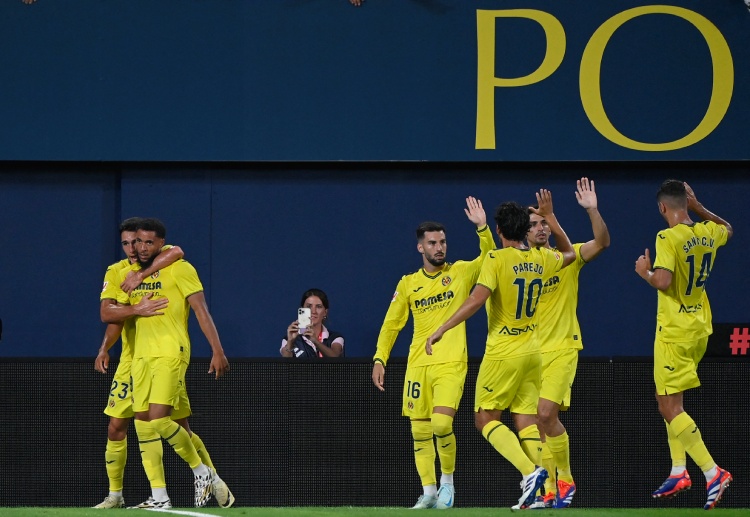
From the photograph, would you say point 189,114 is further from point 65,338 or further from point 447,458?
point 447,458

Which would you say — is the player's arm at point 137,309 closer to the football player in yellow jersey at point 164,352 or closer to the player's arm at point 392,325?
the football player in yellow jersey at point 164,352

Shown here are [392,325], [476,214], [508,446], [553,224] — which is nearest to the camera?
[508,446]

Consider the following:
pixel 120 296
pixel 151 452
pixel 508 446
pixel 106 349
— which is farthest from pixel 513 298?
pixel 106 349

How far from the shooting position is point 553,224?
28.8 feet

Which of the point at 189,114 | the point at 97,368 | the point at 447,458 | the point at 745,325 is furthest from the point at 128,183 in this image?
the point at 745,325

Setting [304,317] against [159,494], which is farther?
[304,317]

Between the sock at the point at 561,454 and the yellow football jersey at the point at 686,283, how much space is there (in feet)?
3.48

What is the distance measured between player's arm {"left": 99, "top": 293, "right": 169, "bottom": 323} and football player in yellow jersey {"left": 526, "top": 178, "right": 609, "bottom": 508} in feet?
9.61

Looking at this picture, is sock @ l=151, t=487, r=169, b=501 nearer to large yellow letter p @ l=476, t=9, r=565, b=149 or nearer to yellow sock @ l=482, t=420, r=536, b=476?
yellow sock @ l=482, t=420, r=536, b=476

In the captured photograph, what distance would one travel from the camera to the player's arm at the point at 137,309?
9164 millimetres

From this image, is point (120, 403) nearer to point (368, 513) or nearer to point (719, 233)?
point (368, 513)

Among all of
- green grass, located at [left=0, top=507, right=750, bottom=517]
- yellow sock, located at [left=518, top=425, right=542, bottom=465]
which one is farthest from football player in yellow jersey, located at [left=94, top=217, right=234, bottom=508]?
yellow sock, located at [left=518, top=425, right=542, bottom=465]

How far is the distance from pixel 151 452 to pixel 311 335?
1.90m

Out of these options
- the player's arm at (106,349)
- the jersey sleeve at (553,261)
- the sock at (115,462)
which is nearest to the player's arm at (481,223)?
the jersey sleeve at (553,261)
